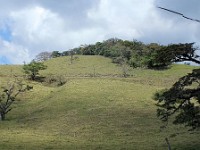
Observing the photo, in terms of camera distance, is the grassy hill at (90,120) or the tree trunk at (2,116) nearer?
the grassy hill at (90,120)

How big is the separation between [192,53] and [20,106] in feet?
166

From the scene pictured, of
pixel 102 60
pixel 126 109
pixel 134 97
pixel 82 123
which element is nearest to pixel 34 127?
pixel 82 123

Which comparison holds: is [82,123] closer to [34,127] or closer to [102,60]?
[34,127]

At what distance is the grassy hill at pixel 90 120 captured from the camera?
3834 cm

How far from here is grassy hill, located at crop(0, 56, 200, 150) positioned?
38.3 metres

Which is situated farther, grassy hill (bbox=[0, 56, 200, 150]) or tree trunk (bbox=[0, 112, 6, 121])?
tree trunk (bbox=[0, 112, 6, 121])

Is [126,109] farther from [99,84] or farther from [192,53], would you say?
[192,53]

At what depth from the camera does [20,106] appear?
6397 cm

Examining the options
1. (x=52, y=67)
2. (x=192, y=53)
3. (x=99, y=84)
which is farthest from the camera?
(x=52, y=67)

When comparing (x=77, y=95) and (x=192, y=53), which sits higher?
(x=192, y=53)

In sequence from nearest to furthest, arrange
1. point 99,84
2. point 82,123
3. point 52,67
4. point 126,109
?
point 82,123
point 126,109
point 99,84
point 52,67

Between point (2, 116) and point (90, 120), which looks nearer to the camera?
point (90, 120)

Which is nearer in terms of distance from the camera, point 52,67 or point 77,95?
point 77,95

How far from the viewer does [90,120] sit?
50.1 meters
